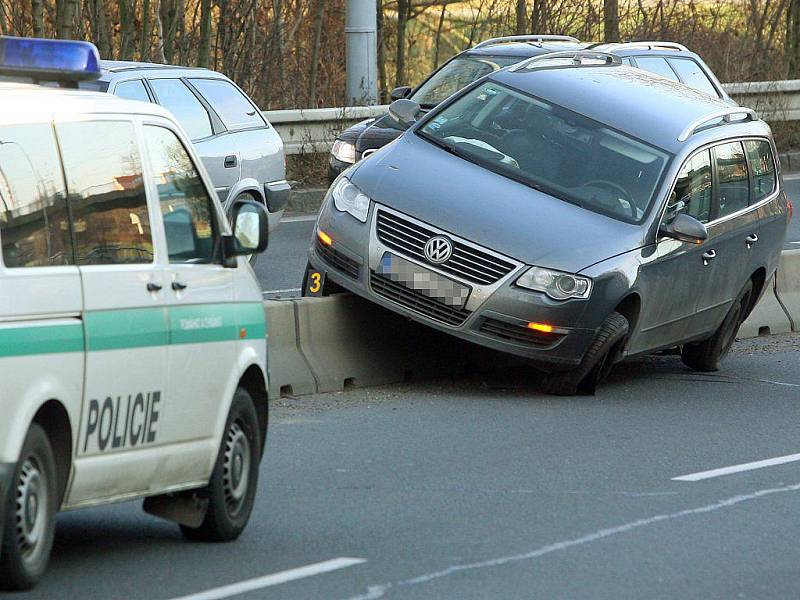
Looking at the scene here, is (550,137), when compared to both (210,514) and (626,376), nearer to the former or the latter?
(626,376)

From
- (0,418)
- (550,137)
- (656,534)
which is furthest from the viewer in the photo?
(550,137)

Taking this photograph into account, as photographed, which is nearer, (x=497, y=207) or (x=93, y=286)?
(x=93, y=286)

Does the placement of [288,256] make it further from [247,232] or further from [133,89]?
[247,232]

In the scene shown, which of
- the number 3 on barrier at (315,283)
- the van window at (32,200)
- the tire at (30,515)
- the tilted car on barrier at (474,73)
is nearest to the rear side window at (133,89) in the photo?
the tilted car on barrier at (474,73)

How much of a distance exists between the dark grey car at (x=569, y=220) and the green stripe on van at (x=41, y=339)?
17.0ft

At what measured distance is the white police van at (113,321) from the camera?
598cm

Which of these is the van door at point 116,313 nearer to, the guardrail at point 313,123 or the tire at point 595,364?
the tire at point 595,364

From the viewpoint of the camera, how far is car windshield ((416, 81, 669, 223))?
39.5 ft

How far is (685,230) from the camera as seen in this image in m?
11.8

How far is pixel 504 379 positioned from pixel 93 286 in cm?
662

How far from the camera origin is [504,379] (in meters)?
12.7

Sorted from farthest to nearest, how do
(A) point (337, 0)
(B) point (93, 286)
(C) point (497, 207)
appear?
1. (A) point (337, 0)
2. (C) point (497, 207)
3. (B) point (93, 286)

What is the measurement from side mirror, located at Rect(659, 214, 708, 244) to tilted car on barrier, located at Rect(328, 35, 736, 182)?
658 centimetres

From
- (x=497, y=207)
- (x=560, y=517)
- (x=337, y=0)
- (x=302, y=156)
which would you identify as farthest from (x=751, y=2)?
(x=560, y=517)
